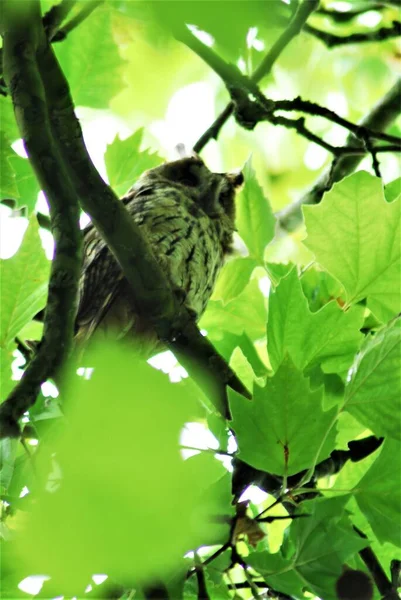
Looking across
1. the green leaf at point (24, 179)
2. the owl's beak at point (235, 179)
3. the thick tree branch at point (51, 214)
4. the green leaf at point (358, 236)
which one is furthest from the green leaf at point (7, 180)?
the owl's beak at point (235, 179)

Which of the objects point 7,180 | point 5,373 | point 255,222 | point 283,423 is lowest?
point 283,423

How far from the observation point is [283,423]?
0.66 metres

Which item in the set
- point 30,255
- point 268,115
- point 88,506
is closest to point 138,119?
point 268,115

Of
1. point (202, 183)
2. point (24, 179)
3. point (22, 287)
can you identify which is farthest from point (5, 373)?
point (202, 183)

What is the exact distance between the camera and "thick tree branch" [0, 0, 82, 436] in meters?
0.78

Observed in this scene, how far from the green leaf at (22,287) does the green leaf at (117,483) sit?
2.14 feet

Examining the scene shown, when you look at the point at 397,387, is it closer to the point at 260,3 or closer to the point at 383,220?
the point at 383,220

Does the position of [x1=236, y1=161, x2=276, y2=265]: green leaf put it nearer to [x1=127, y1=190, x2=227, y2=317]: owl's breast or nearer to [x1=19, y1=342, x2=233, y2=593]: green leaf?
[x1=127, y1=190, x2=227, y2=317]: owl's breast

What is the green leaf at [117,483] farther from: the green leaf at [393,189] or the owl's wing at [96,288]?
the owl's wing at [96,288]

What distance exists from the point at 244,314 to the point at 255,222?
0.14 metres

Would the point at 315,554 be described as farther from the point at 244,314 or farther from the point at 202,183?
the point at 202,183

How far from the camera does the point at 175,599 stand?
606 mm

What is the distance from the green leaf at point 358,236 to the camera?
0.87 metres

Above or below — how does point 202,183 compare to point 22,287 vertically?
above
